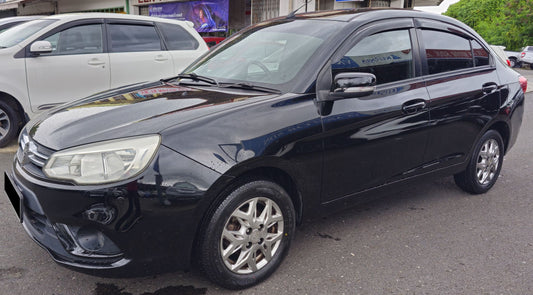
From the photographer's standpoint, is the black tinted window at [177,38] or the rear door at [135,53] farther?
the black tinted window at [177,38]

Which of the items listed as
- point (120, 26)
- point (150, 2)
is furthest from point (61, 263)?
point (150, 2)

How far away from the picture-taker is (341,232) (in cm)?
352

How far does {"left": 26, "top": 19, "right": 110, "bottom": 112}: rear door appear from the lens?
18.6ft

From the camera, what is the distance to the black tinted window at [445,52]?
12.0 ft

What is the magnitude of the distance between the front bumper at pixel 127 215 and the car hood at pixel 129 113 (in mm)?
246

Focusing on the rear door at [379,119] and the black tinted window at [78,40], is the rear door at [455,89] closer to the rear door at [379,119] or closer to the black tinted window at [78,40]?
the rear door at [379,119]

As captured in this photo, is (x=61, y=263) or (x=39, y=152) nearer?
(x=61, y=263)

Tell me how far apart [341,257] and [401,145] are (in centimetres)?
96

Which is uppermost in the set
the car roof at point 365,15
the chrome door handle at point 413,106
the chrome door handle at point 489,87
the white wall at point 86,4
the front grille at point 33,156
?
the white wall at point 86,4

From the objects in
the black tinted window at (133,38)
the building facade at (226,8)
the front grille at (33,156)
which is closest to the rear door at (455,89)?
the front grille at (33,156)

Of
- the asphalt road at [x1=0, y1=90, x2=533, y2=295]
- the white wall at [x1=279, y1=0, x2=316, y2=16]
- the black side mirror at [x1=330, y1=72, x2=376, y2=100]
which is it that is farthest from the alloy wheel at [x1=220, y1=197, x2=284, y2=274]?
the white wall at [x1=279, y1=0, x2=316, y2=16]

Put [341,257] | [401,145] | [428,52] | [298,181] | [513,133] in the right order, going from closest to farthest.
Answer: [298,181] < [341,257] < [401,145] < [428,52] < [513,133]

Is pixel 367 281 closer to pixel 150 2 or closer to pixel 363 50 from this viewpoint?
pixel 363 50

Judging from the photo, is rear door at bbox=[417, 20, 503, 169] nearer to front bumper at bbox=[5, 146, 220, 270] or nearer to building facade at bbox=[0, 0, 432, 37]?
front bumper at bbox=[5, 146, 220, 270]
